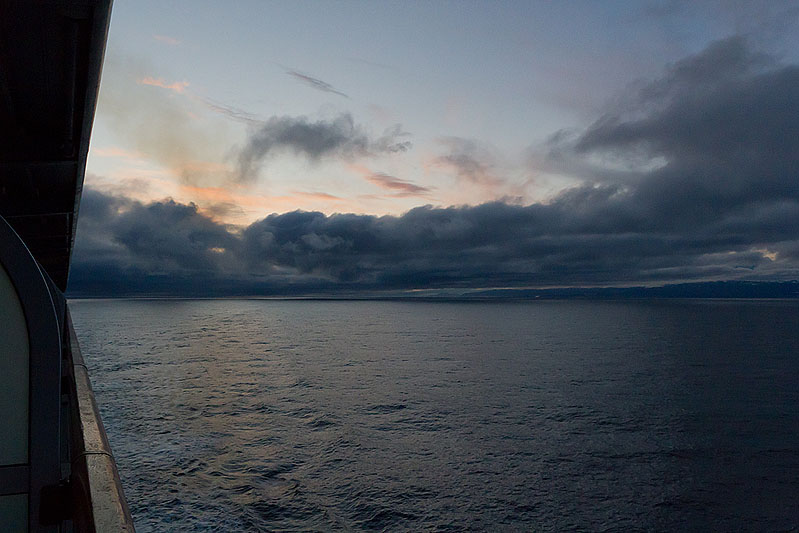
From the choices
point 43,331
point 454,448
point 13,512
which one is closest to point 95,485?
point 13,512

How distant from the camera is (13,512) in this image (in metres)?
2.78

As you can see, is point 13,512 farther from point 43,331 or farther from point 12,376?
point 43,331

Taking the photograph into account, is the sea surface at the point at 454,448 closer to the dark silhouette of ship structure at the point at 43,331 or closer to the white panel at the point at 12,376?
the dark silhouette of ship structure at the point at 43,331

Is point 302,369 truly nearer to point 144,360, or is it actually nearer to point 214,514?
point 144,360

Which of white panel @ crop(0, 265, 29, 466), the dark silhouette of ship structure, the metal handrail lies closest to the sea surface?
the dark silhouette of ship structure

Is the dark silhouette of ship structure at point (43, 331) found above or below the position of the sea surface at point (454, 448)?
above

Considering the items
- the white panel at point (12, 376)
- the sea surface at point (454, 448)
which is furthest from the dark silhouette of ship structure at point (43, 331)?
the sea surface at point (454, 448)

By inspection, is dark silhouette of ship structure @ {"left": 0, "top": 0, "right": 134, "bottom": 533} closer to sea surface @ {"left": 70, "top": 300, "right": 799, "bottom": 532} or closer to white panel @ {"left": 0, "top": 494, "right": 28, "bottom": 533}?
white panel @ {"left": 0, "top": 494, "right": 28, "bottom": 533}

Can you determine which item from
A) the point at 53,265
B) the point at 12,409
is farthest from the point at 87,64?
the point at 53,265

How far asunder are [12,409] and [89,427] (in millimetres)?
691

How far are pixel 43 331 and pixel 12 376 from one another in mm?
300

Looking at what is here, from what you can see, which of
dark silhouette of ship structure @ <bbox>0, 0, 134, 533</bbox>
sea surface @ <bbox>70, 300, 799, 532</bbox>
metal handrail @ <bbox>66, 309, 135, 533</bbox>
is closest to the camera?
metal handrail @ <bbox>66, 309, 135, 533</bbox>

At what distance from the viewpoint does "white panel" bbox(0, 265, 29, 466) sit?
107 inches

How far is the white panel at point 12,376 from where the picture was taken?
2.72 metres
